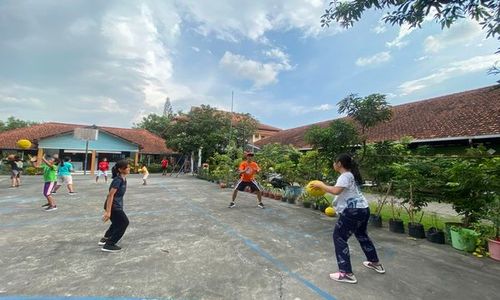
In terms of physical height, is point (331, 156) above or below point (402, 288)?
above

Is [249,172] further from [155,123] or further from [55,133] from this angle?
[155,123]

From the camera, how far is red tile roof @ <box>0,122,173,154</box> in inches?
957

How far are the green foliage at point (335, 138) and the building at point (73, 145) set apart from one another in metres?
24.1

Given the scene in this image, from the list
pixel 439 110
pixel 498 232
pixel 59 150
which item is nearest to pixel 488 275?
pixel 498 232

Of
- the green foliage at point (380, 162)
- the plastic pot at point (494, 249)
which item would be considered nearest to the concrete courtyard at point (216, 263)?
the plastic pot at point (494, 249)

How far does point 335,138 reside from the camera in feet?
23.3

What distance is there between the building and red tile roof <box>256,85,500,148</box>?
2170cm

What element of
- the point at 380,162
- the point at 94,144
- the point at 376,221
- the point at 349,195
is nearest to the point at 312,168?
the point at 380,162

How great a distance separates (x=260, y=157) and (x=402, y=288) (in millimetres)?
9829

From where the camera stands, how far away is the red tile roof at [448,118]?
11.8m

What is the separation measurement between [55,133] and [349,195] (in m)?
28.4

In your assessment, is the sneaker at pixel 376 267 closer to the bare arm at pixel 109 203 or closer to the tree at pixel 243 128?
the bare arm at pixel 109 203

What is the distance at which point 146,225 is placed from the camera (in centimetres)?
599

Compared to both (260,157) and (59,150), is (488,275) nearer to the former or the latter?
(260,157)
